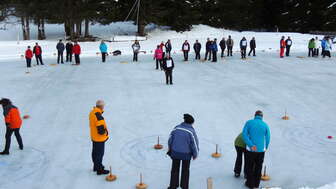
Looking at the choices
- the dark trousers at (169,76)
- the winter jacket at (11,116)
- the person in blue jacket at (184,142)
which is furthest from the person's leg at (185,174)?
the dark trousers at (169,76)

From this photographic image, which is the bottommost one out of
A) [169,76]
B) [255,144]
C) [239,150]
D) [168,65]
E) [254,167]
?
[254,167]

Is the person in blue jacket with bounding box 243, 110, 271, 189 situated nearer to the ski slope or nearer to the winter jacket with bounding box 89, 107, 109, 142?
the ski slope

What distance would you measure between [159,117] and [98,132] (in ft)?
15.7

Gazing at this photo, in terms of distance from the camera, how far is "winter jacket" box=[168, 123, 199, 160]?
6.25 m

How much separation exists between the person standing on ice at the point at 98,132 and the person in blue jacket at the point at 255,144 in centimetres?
266

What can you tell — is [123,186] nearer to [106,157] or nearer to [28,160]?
[106,157]

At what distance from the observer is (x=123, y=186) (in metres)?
7.04

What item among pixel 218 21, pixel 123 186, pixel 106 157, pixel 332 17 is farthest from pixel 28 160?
pixel 332 17

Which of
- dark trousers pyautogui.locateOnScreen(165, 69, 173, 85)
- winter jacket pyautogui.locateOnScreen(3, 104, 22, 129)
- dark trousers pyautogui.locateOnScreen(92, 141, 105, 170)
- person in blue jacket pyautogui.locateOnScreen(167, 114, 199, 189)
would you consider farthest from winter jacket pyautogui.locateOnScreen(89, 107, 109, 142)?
dark trousers pyautogui.locateOnScreen(165, 69, 173, 85)

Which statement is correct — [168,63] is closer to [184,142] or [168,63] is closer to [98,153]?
[98,153]

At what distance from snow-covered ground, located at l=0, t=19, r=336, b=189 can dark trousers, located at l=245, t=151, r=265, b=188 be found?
0.29 metres

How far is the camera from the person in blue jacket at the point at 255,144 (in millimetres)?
6512

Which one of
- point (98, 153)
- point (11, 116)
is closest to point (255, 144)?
point (98, 153)

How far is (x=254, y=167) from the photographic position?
6816 millimetres
